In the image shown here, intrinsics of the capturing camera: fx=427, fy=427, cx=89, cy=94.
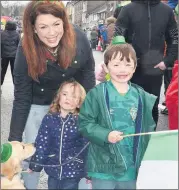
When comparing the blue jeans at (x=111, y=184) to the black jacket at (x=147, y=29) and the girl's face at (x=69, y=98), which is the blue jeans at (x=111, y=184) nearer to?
the girl's face at (x=69, y=98)

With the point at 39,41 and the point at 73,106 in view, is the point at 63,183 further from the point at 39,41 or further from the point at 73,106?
the point at 39,41

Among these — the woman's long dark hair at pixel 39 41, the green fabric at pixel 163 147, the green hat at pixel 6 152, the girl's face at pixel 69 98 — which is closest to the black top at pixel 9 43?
the woman's long dark hair at pixel 39 41

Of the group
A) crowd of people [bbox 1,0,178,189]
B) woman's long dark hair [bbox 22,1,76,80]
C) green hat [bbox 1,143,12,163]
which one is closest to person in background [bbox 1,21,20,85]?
crowd of people [bbox 1,0,178,189]

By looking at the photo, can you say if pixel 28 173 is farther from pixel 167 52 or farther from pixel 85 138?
pixel 167 52

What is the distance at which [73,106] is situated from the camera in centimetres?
254

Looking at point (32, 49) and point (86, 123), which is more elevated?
point (32, 49)

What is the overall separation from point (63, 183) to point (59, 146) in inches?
9.1

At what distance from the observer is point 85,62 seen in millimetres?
2744

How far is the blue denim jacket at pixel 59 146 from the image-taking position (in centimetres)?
251

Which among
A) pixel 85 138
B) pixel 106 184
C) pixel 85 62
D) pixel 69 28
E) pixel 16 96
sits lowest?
pixel 106 184

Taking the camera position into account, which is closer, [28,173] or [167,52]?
[28,173]

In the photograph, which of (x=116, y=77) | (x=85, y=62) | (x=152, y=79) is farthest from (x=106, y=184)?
(x=152, y=79)

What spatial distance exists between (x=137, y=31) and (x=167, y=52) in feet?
1.23

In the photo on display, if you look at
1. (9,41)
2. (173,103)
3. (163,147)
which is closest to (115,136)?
(163,147)
